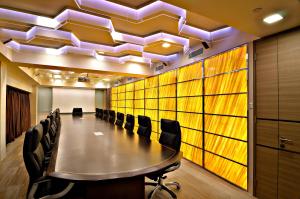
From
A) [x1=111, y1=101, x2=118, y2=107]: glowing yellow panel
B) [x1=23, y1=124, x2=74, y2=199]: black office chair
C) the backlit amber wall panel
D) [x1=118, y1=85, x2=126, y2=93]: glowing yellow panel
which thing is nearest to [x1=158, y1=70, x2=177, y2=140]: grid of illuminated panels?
the backlit amber wall panel

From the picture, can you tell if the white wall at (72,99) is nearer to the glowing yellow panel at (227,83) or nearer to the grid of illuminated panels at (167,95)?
the grid of illuminated panels at (167,95)

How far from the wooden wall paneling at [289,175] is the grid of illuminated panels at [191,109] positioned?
170cm

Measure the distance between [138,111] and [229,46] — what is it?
187 inches

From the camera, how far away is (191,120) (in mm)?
4363

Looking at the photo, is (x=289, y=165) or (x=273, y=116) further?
(x=273, y=116)

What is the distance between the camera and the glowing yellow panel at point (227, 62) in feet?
10.1

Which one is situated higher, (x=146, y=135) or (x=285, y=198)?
(x=146, y=135)

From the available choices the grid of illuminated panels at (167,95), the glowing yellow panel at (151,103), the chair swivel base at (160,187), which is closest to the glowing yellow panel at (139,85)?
the glowing yellow panel at (151,103)

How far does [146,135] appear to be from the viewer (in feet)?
10.9

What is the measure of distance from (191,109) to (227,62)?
4.77ft

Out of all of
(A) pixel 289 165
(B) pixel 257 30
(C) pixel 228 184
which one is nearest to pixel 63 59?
(B) pixel 257 30

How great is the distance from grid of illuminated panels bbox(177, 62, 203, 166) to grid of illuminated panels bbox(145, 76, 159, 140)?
130cm

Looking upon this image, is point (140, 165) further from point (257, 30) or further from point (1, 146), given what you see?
point (1, 146)

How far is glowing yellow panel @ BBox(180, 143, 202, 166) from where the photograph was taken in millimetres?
4059
